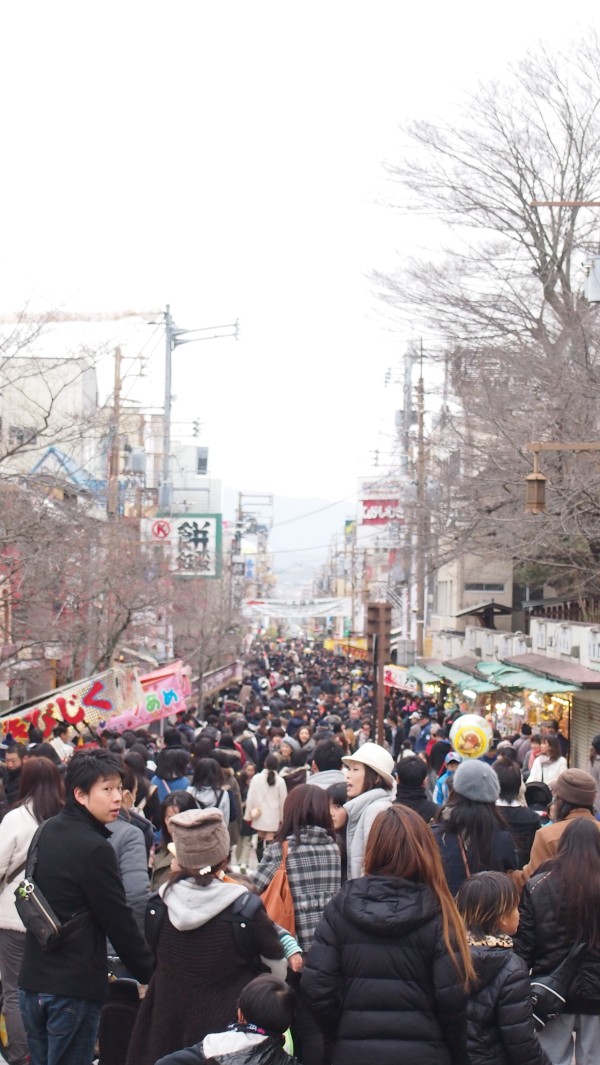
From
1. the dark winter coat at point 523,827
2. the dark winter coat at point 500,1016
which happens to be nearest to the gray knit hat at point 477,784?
the dark winter coat at point 523,827

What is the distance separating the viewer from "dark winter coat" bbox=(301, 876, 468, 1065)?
3752mm

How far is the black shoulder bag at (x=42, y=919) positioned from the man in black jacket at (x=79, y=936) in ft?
0.08

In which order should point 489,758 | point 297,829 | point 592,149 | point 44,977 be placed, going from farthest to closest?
point 592,149, point 489,758, point 297,829, point 44,977

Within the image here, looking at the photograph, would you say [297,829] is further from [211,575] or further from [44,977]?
[211,575]

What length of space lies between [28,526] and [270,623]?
154686mm

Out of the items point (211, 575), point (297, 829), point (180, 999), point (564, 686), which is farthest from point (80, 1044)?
point (211, 575)

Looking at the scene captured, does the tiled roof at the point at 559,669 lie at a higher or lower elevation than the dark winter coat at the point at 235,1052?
lower

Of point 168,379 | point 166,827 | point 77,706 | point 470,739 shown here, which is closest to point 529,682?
point 77,706

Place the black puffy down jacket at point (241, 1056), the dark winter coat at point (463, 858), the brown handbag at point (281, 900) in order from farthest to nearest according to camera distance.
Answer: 1. the dark winter coat at point (463, 858)
2. the brown handbag at point (281, 900)
3. the black puffy down jacket at point (241, 1056)

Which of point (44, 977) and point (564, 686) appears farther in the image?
point (564, 686)

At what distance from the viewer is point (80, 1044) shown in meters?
4.82

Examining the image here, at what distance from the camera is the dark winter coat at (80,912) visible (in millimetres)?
4703

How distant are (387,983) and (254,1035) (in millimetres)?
417

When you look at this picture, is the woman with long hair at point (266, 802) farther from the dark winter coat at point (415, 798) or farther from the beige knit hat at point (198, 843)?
the beige knit hat at point (198, 843)
